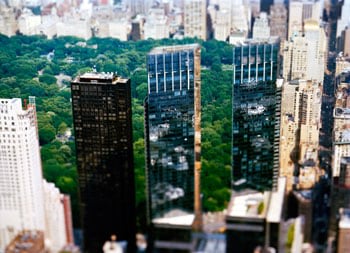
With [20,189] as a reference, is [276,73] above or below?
above

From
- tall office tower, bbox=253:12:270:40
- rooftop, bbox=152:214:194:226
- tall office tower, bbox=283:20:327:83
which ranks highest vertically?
tall office tower, bbox=253:12:270:40

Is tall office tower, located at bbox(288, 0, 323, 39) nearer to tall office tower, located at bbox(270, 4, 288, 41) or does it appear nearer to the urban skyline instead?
tall office tower, located at bbox(270, 4, 288, 41)

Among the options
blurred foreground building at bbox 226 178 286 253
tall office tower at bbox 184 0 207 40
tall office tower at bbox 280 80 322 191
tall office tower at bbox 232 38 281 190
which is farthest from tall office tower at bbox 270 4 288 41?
blurred foreground building at bbox 226 178 286 253

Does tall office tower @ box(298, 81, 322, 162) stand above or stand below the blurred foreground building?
above

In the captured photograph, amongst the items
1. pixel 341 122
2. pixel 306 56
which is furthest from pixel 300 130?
pixel 306 56

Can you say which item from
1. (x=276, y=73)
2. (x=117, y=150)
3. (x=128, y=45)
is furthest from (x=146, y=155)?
(x=128, y=45)

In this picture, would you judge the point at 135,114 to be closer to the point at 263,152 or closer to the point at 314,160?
the point at 263,152

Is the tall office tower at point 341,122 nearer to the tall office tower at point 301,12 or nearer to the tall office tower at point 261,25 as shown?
the tall office tower at point 261,25
